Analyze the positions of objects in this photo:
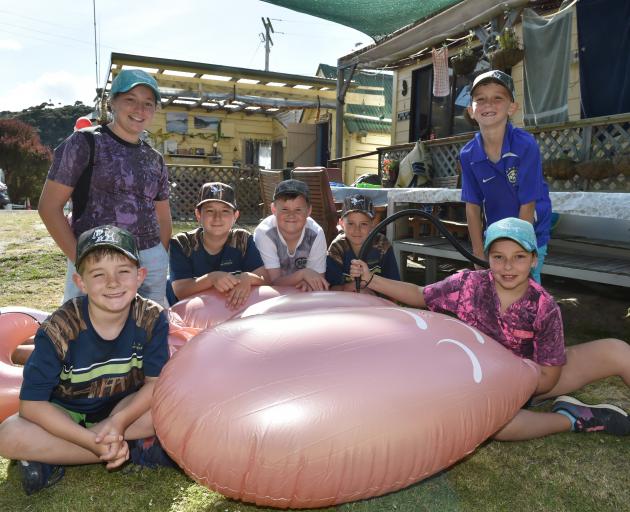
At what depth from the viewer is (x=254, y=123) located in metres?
18.5

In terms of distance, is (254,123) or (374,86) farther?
(254,123)

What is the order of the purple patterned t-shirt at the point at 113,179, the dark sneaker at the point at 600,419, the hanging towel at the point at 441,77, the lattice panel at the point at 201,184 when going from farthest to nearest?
the lattice panel at the point at 201,184
the hanging towel at the point at 441,77
the purple patterned t-shirt at the point at 113,179
the dark sneaker at the point at 600,419

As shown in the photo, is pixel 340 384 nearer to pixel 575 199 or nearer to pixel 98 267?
pixel 98 267

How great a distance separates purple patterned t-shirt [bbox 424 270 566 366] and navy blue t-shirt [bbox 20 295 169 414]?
4.57 ft

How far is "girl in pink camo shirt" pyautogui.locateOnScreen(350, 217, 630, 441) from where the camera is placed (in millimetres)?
2240

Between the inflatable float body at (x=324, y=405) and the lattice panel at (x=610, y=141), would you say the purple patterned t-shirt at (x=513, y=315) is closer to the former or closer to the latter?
the inflatable float body at (x=324, y=405)

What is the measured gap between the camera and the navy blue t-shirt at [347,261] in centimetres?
360

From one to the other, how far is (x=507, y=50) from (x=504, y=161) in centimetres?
438

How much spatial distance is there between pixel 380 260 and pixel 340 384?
205 centimetres

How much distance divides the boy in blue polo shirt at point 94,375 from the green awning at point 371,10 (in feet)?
21.8

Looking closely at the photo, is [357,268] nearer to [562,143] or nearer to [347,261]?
[347,261]

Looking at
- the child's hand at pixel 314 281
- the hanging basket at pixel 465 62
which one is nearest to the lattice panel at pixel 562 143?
the hanging basket at pixel 465 62

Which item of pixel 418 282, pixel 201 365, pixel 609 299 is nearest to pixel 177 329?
pixel 201 365

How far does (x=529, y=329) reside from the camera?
229cm
